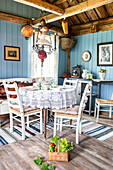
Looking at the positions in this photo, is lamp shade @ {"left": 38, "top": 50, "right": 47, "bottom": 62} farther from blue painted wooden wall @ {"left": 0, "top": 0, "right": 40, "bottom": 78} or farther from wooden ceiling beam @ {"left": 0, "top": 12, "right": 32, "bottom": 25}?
wooden ceiling beam @ {"left": 0, "top": 12, "right": 32, "bottom": 25}

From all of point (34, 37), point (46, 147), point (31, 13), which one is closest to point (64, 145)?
point (46, 147)

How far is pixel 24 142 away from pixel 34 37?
3.35 m

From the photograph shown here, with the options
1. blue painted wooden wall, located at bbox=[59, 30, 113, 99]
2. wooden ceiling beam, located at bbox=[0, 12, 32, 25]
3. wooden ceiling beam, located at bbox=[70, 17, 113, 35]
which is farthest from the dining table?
wooden ceiling beam, located at bbox=[70, 17, 113, 35]

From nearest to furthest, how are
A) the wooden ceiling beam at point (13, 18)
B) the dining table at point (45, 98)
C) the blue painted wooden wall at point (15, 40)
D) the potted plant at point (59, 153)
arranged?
the potted plant at point (59, 153) → the dining table at point (45, 98) → the wooden ceiling beam at point (13, 18) → the blue painted wooden wall at point (15, 40)

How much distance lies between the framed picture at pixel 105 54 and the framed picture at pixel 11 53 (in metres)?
2.46

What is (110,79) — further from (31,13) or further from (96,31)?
(31,13)

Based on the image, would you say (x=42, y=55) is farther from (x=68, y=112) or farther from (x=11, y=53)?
(x=68, y=112)

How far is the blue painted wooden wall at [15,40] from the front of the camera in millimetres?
4363

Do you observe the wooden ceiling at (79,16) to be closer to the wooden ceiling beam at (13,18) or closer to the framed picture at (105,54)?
the wooden ceiling beam at (13,18)

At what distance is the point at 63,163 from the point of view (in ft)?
7.07

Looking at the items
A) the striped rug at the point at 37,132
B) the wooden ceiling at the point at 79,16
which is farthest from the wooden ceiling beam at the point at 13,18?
the striped rug at the point at 37,132

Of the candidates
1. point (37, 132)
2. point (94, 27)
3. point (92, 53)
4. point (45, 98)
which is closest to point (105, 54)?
point (92, 53)

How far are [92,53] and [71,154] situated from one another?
11.5ft

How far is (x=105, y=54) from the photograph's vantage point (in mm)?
4703
